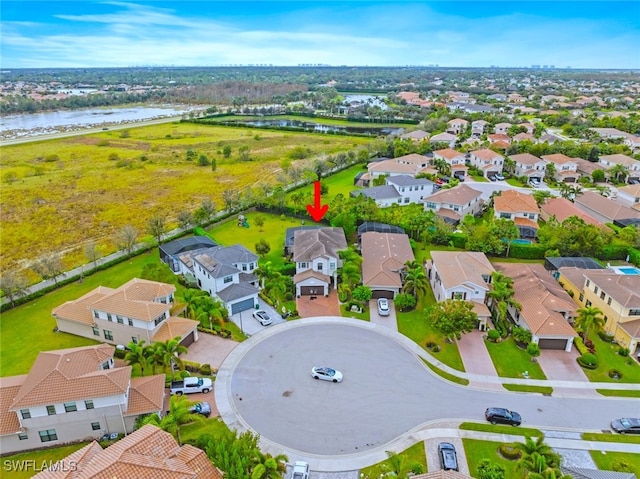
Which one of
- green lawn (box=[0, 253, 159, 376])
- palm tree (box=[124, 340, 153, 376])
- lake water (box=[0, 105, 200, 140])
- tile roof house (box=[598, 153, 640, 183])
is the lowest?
green lawn (box=[0, 253, 159, 376])

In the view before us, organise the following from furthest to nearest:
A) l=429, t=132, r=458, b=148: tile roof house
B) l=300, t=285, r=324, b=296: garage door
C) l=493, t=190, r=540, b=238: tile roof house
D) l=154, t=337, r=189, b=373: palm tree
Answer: l=429, t=132, r=458, b=148: tile roof house, l=493, t=190, r=540, b=238: tile roof house, l=300, t=285, r=324, b=296: garage door, l=154, t=337, r=189, b=373: palm tree

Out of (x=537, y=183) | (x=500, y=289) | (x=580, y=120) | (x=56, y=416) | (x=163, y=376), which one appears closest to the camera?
(x=56, y=416)

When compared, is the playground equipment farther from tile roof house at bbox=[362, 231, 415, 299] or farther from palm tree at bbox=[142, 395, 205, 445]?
palm tree at bbox=[142, 395, 205, 445]

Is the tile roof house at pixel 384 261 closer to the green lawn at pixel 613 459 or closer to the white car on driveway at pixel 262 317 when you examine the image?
the white car on driveway at pixel 262 317

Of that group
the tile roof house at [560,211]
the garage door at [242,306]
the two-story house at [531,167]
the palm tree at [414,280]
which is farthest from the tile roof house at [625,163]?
the garage door at [242,306]

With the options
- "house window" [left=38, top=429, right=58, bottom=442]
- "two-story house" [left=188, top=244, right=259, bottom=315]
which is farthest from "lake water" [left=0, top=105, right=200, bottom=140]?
"house window" [left=38, top=429, right=58, bottom=442]

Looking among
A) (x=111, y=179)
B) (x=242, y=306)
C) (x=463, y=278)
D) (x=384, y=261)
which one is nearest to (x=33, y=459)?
(x=242, y=306)

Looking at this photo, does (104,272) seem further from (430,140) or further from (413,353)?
(430,140)

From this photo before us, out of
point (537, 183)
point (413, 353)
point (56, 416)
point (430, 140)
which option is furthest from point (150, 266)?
point (430, 140)
